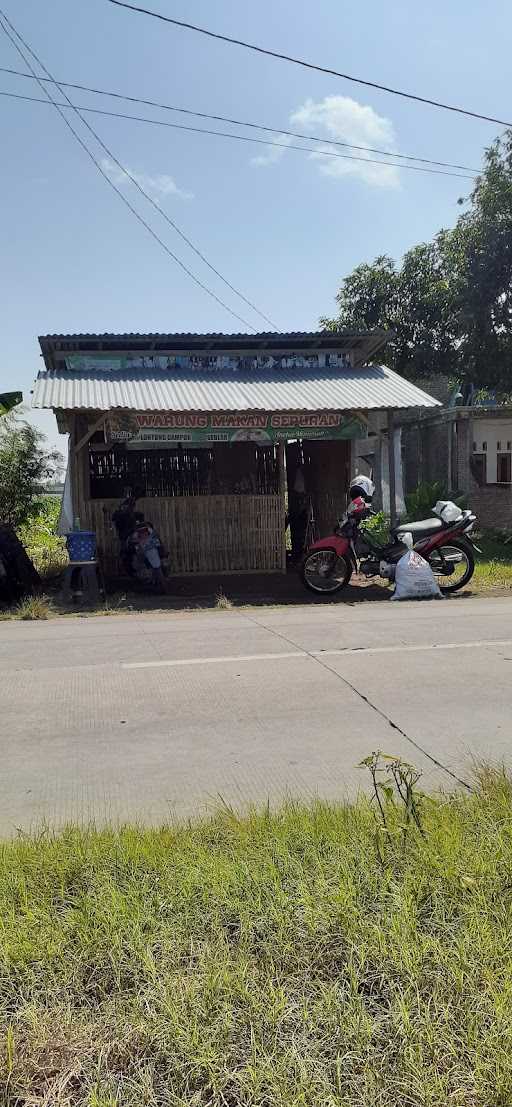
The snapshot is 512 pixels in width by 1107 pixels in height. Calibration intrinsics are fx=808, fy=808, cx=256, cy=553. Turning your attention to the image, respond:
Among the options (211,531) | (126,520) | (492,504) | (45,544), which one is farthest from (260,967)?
(45,544)

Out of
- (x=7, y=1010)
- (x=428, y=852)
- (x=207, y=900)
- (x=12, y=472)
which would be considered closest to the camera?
(x=7, y=1010)

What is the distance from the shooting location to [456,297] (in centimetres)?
2031

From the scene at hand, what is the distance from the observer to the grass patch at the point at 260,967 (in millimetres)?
2191

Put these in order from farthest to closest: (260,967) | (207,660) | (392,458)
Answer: (392,458), (207,660), (260,967)

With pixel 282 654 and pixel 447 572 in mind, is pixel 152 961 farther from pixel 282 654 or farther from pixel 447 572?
pixel 447 572

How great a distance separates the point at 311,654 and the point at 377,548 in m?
4.46

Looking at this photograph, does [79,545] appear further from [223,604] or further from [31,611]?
[223,604]

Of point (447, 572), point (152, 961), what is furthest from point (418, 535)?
point (152, 961)

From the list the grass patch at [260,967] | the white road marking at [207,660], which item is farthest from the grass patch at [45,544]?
the grass patch at [260,967]

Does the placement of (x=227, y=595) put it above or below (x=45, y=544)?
below

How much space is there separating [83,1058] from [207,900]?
0.76 m

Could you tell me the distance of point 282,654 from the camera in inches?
295

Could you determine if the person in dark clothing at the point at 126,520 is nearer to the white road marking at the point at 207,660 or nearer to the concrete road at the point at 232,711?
the concrete road at the point at 232,711

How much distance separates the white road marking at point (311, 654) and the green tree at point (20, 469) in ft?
46.4
